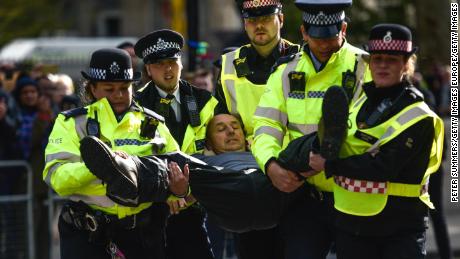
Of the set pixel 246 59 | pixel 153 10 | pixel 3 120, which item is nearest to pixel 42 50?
pixel 153 10

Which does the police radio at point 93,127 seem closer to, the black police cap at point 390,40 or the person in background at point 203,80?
the black police cap at point 390,40

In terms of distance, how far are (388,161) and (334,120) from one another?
416mm

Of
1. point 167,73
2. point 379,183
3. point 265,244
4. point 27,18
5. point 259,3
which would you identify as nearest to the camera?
point 379,183

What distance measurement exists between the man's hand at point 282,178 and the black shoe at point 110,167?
0.77m

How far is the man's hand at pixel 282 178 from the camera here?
720cm

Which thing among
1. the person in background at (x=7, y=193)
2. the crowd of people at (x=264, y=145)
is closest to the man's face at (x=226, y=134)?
the crowd of people at (x=264, y=145)

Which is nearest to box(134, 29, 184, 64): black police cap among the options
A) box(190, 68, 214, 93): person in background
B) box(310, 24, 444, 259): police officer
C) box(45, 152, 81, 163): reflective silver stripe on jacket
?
box(45, 152, 81, 163): reflective silver stripe on jacket

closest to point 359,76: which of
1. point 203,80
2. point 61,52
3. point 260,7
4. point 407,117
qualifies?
point 407,117

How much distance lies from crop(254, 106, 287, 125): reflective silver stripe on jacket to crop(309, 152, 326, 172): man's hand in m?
0.61

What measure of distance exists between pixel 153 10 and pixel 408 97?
1579 inches

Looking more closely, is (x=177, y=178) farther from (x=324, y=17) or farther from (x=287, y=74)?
(x=324, y=17)

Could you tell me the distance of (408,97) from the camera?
697cm

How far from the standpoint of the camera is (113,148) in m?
7.60

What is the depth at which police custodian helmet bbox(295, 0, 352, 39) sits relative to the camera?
24.2 ft
